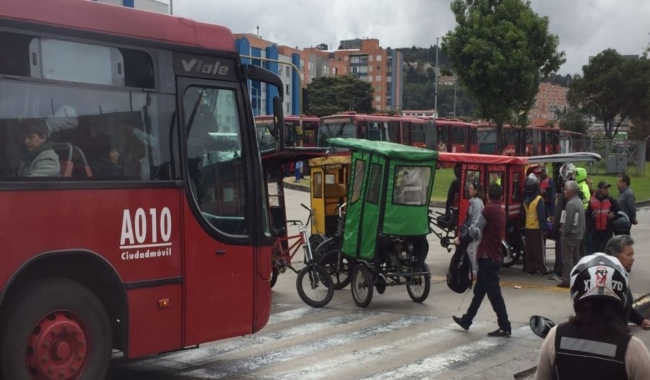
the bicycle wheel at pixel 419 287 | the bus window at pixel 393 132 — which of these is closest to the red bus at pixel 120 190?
the bicycle wheel at pixel 419 287

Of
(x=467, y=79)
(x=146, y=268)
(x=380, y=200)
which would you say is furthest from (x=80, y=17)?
(x=467, y=79)

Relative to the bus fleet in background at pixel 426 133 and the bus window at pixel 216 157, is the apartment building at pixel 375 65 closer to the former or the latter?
the bus fleet in background at pixel 426 133

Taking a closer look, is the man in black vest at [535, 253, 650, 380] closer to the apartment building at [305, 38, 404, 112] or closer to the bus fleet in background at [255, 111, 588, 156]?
the bus fleet in background at [255, 111, 588, 156]

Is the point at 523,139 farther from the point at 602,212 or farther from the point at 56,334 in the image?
the point at 56,334

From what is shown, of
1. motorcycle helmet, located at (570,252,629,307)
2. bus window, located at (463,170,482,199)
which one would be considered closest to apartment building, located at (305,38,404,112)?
bus window, located at (463,170,482,199)

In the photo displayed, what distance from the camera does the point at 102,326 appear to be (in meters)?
6.52

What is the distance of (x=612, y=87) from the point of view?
205ft

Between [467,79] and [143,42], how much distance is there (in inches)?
1136

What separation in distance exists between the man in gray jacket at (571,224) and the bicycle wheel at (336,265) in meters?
3.57

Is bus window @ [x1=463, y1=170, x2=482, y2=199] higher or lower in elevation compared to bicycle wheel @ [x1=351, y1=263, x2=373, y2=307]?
higher

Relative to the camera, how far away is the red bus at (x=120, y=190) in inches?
237

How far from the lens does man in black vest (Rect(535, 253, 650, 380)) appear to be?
3.03m

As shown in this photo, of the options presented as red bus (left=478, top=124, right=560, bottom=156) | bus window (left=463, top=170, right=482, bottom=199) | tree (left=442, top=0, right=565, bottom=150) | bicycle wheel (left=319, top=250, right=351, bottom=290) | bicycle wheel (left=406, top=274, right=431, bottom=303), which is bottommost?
bicycle wheel (left=406, top=274, right=431, bottom=303)

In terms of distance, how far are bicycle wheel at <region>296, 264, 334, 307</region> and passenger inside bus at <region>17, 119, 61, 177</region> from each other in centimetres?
540
